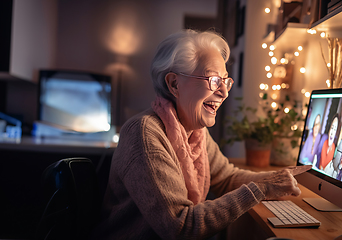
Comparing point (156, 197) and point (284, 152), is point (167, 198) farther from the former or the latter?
point (284, 152)

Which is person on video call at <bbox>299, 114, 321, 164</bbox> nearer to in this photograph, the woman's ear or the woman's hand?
the woman's hand

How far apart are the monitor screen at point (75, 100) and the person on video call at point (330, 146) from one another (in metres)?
2.88

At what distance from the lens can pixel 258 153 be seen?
170 centimetres

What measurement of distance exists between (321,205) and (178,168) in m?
0.55

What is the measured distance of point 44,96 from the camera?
10.9 feet

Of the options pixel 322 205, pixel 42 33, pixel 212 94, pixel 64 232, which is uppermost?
pixel 42 33

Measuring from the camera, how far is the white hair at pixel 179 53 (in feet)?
3.54

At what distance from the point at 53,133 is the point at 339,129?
3091 mm

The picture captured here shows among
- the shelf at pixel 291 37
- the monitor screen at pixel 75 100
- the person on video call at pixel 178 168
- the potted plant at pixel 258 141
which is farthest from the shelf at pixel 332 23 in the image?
the monitor screen at pixel 75 100

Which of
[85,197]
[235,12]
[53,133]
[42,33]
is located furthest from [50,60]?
[85,197]

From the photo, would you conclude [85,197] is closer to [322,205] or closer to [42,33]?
[322,205]

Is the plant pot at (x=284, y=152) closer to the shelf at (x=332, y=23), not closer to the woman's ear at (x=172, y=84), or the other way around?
the shelf at (x=332, y=23)

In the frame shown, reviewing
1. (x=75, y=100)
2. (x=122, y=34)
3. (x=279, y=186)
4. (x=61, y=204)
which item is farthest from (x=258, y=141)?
(x=122, y=34)

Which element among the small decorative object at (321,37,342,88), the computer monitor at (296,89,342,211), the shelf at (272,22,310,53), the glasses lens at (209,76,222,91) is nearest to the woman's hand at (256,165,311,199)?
the computer monitor at (296,89,342,211)
